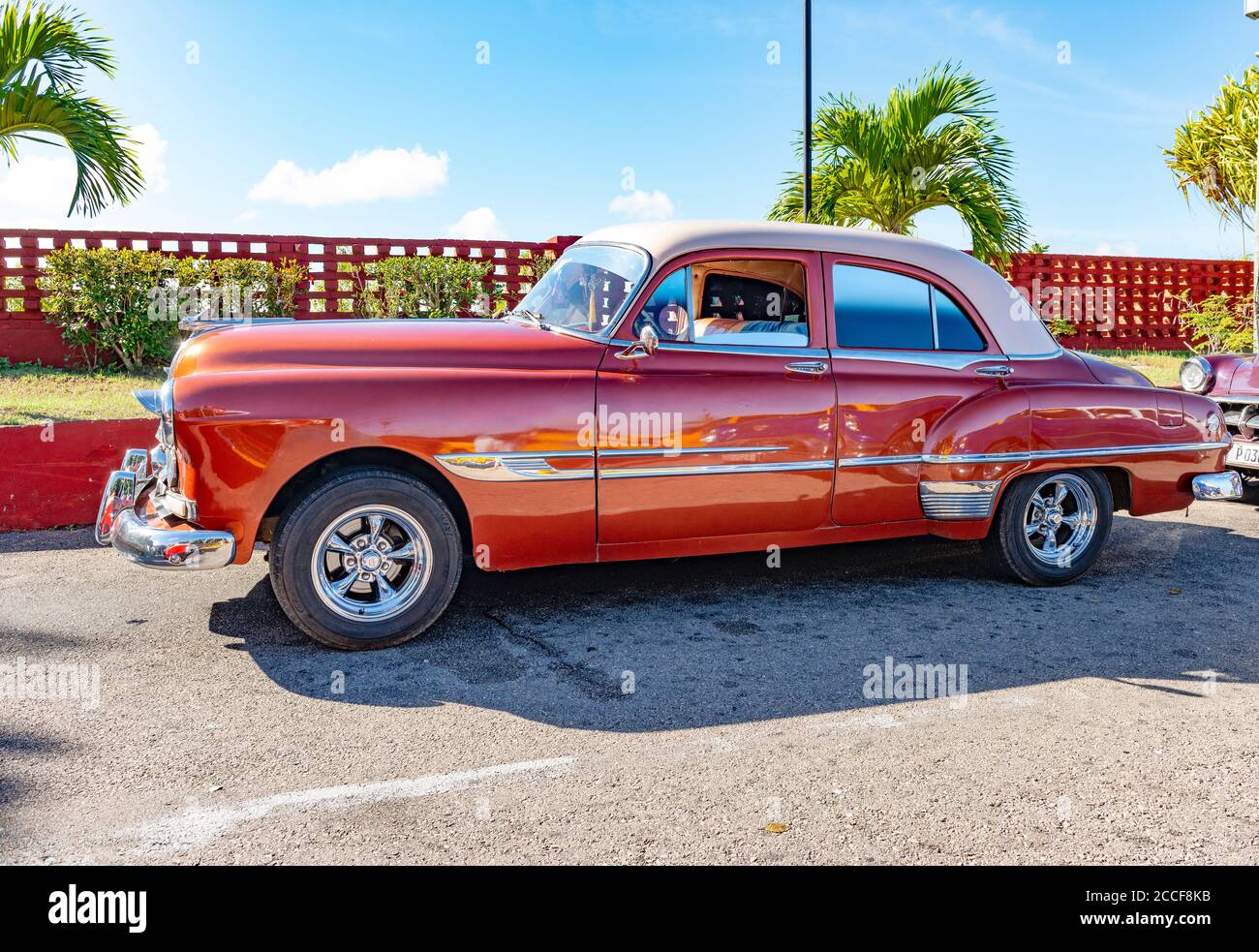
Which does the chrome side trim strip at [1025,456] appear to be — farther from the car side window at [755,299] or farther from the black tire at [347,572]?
the black tire at [347,572]

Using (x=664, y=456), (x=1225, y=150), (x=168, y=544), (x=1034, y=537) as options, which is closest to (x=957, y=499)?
(x=1034, y=537)

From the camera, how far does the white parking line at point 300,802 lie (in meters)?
2.99

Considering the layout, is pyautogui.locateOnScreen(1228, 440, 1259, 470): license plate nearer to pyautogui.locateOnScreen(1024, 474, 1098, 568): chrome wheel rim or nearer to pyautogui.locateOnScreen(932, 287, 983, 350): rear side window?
pyautogui.locateOnScreen(1024, 474, 1098, 568): chrome wheel rim

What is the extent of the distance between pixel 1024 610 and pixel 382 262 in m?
11.7

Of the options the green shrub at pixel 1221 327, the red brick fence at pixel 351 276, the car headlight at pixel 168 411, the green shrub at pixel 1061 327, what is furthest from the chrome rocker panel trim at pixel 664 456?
the green shrub at pixel 1061 327

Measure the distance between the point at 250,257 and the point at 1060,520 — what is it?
12.3m

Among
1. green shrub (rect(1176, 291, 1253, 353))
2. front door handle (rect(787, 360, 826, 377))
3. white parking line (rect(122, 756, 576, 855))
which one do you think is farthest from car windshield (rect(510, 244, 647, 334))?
green shrub (rect(1176, 291, 1253, 353))

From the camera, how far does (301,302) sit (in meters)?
15.0

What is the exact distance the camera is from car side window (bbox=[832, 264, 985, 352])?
5.30m

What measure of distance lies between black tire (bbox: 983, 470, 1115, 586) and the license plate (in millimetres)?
2504

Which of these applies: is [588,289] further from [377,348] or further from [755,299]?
[377,348]

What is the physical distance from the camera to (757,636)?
4.81m

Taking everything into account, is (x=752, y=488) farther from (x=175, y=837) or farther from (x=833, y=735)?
(x=175, y=837)
